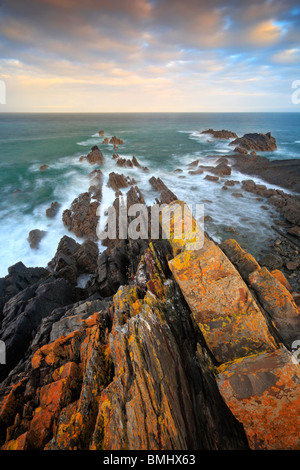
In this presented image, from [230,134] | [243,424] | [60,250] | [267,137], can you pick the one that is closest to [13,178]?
[60,250]

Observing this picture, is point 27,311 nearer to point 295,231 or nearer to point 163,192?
point 295,231

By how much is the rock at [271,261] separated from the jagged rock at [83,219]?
1653cm

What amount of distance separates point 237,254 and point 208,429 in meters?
5.60

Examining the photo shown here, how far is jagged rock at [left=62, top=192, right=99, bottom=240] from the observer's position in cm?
2251

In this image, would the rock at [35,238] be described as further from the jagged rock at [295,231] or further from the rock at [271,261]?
the jagged rock at [295,231]

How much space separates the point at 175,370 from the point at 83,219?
21540mm

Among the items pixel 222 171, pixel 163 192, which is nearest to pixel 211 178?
pixel 222 171

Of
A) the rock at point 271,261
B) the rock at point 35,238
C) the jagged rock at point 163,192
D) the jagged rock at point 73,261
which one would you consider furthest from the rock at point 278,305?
the jagged rock at point 163,192

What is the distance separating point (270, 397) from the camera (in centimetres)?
391

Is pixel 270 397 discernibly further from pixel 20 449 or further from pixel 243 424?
pixel 20 449

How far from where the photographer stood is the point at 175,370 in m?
5.08

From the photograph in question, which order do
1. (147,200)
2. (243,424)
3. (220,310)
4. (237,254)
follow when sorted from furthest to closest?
(147,200) < (237,254) < (220,310) < (243,424)

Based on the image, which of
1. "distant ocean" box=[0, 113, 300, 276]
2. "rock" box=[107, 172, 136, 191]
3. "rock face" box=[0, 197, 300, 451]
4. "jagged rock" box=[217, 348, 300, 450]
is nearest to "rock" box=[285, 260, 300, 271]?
"distant ocean" box=[0, 113, 300, 276]
